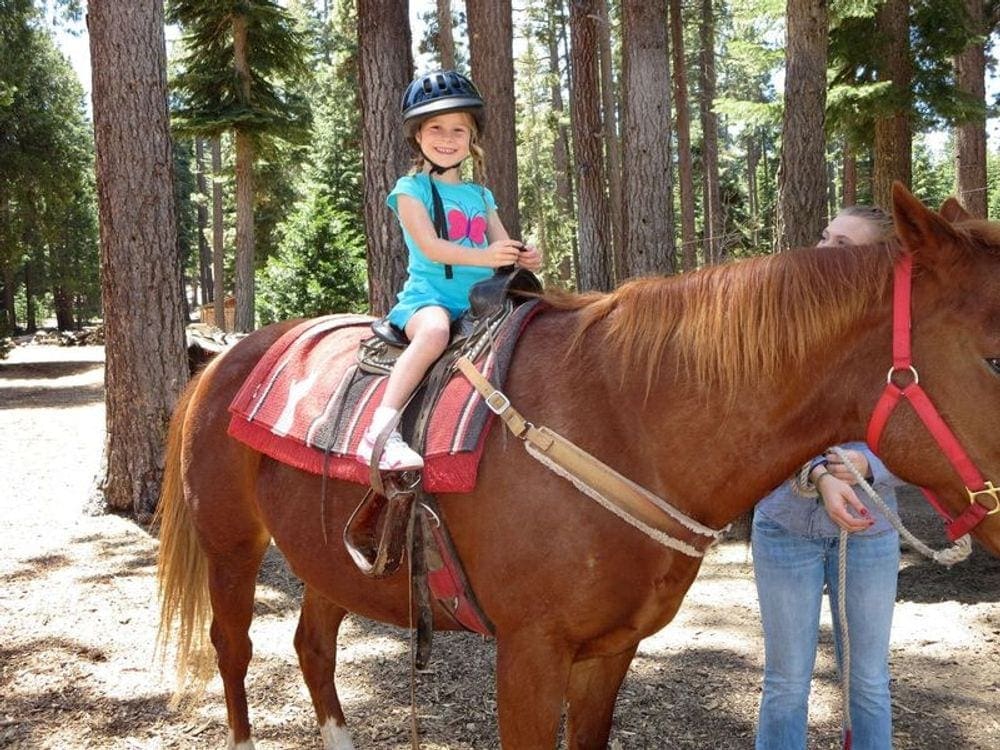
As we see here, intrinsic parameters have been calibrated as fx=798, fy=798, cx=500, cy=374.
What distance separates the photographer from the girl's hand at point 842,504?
2496 mm

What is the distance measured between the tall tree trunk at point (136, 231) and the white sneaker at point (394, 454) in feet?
16.2

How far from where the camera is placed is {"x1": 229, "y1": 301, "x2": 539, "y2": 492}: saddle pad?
7.66 feet

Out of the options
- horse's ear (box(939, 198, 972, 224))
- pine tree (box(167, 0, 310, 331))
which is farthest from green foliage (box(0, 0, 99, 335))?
horse's ear (box(939, 198, 972, 224))

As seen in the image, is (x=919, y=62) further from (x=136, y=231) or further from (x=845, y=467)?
(x=845, y=467)

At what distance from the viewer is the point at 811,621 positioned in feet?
9.30

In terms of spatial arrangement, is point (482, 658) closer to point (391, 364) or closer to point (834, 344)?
point (391, 364)

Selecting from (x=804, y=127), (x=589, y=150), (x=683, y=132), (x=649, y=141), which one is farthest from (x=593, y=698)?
(x=683, y=132)

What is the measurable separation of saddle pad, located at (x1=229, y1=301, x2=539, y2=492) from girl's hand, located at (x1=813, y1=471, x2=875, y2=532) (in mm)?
1092

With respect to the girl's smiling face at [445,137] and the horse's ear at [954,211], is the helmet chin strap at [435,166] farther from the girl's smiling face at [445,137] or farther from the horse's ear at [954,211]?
the horse's ear at [954,211]

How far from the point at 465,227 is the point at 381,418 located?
2.76ft

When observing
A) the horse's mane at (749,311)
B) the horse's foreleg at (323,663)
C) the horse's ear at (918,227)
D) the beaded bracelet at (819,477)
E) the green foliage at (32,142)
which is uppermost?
the green foliage at (32,142)

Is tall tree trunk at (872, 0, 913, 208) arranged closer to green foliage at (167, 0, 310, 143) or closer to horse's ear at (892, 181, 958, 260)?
horse's ear at (892, 181, 958, 260)

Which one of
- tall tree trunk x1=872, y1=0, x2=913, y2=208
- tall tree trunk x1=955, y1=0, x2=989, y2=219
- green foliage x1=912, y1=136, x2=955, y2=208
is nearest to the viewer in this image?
tall tree trunk x1=872, y1=0, x2=913, y2=208

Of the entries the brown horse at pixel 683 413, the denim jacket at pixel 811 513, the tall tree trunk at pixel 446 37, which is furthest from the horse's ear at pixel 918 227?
the tall tree trunk at pixel 446 37
